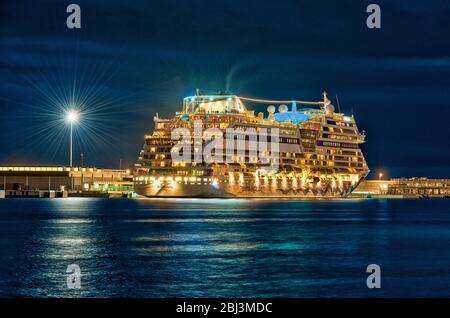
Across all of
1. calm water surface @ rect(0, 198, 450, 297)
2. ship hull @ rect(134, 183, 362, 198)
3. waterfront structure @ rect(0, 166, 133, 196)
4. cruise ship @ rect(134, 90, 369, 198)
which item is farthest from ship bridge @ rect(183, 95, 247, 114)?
calm water surface @ rect(0, 198, 450, 297)

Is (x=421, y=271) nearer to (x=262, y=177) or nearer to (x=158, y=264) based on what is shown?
(x=158, y=264)

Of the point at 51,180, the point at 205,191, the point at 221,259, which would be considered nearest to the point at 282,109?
the point at 205,191

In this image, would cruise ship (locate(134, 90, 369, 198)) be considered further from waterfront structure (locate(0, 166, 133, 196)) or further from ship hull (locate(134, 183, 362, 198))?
waterfront structure (locate(0, 166, 133, 196))

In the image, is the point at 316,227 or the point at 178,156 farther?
the point at 178,156

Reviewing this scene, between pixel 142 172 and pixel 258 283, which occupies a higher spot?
pixel 142 172

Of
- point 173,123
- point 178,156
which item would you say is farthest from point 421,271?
point 173,123

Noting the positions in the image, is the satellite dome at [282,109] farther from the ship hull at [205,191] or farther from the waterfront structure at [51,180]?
the waterfront structure at [51,180]

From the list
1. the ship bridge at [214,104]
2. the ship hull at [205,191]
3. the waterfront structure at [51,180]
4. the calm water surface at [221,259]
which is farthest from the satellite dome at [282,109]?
the calm water surface at [221,259]

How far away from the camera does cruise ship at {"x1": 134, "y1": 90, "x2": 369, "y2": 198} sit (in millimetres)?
108050

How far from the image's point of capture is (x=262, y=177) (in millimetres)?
115750

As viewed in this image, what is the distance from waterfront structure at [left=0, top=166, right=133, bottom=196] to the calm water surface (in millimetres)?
107150

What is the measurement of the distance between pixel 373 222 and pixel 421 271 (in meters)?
34.8

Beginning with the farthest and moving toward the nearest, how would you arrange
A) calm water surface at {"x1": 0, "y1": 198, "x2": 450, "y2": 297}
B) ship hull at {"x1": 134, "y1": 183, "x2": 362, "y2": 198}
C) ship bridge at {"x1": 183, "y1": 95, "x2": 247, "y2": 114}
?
ship bridge at {"x1": 183, "y1": 95, "x2": 247, "y2": 114}
ship hull at {"x1": 134, "y1": 183, "x2": 362, "y2": 198}
calm water surface at {"x1": 0, "y1": 198, "x2": 450, "y2": 297}
